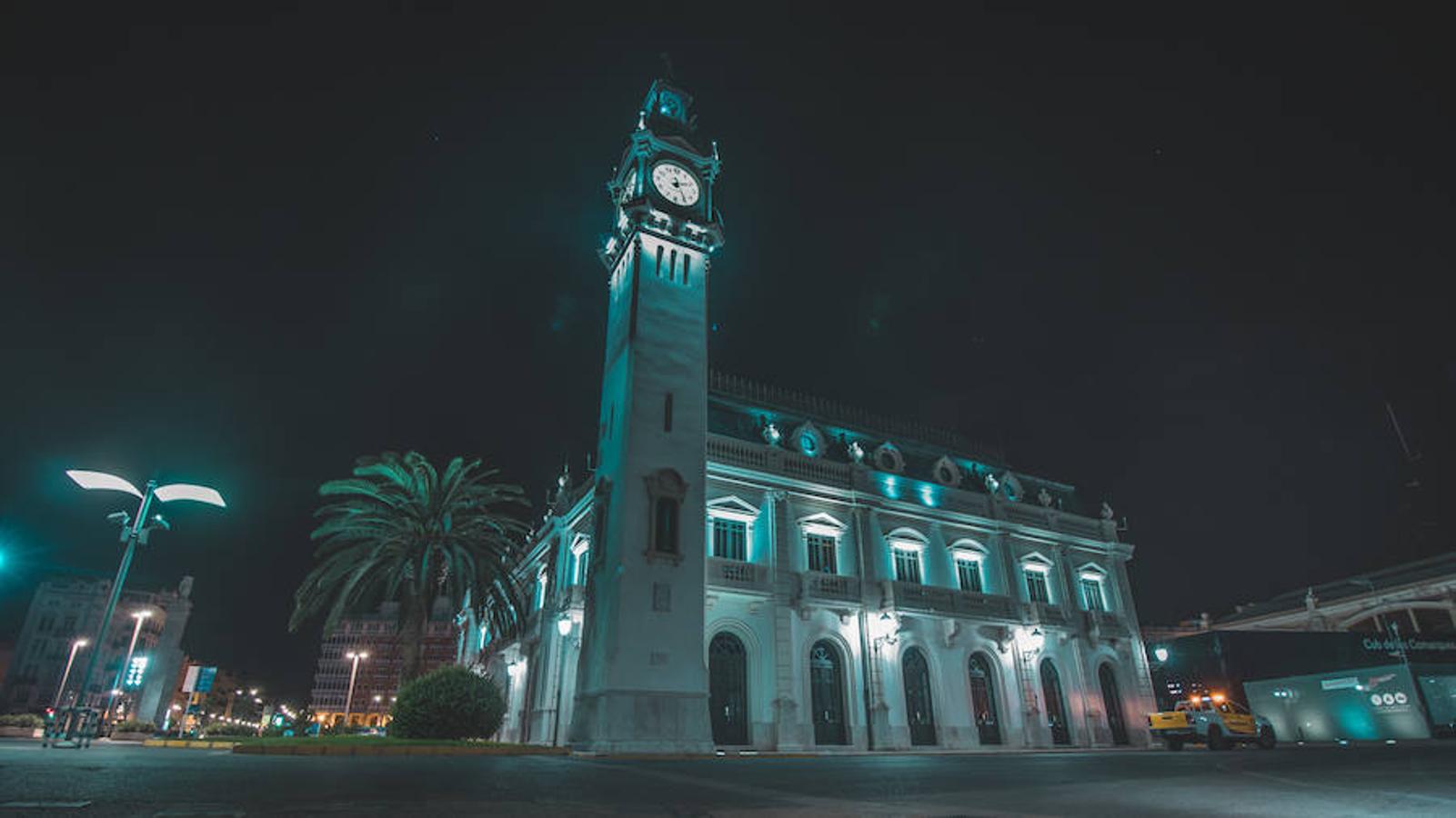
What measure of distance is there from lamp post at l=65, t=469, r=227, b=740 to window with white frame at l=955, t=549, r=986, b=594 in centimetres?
3126

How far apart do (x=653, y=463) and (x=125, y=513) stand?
50.7ft

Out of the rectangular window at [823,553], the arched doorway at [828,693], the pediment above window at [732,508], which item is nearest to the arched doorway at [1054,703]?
the arched doorway at [828,693]

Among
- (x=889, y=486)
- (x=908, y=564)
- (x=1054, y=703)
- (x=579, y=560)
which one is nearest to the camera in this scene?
(x=579, y=560)

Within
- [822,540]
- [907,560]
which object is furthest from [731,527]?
[907,560]

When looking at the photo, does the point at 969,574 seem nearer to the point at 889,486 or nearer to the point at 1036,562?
the point at 1036,562

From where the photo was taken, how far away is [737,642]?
2680cm

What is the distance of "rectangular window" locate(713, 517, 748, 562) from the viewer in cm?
2834

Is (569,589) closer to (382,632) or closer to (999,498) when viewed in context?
(999,498)

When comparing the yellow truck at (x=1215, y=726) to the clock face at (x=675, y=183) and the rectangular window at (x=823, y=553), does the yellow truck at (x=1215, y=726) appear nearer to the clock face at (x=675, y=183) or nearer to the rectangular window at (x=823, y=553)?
the rectangular window at (x=823, y=553)

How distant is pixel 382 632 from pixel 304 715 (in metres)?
115

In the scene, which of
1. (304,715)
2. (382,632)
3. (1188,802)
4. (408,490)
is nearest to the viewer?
(1188,802)

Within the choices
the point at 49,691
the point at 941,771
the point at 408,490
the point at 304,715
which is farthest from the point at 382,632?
the point at 941,771

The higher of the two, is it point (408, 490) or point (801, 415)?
point (801, 415)

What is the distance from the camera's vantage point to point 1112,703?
117 feet
